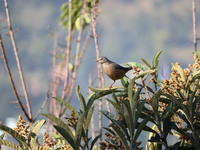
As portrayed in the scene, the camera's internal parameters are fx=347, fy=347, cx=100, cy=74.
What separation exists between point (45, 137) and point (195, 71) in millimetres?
1062

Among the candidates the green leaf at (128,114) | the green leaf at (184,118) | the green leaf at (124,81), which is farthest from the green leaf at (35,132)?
the green leaf at (184,118)

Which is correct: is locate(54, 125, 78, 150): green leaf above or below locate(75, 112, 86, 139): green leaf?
below

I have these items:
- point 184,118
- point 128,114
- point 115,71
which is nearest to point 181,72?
point 184,118

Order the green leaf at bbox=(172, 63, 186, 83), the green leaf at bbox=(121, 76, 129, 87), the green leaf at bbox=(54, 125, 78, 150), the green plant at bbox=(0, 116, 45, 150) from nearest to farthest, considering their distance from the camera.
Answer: the green leaf at bbox=(54, 125, 78, 150) → the green plant at bbox=(0, 116, 45, 150) → the green leaf at bbox=(172, 63, 186, 83) → the green leaf at bbox=(121, 76, 129, 87)

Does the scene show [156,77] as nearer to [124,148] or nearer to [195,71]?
[195,71]

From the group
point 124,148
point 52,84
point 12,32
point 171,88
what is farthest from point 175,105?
point 52,84

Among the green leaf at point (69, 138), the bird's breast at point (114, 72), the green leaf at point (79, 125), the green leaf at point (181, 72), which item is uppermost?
the bird's breast at point (114, 72)

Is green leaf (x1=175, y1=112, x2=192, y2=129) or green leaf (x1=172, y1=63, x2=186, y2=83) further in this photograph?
green leaf (x1=172, y1=63, x2=186, y2=83)

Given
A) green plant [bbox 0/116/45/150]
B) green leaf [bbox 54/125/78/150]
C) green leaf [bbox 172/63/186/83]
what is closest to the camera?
green leaf [bbox 54/125/78/150]

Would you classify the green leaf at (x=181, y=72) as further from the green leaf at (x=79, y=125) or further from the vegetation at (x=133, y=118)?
the green leaf at (x=79, y=125)

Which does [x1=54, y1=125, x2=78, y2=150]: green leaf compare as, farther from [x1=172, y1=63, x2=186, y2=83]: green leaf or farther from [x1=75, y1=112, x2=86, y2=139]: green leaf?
[x1=172, y1=63, x2=186, y2=83]: green leaf

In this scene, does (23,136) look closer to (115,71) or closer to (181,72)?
(115,71)

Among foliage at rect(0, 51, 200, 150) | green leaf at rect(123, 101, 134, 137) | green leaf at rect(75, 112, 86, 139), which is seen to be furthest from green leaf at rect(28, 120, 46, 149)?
green leaf at rect(123, 101, 134, 137)

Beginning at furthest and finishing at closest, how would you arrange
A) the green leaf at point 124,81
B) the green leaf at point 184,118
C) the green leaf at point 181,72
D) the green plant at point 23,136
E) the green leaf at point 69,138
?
the green leaf at point 124,81, the green leaf at point 181,72, the green leaf at point 184,118, the green plant at point 23,136, the green leaf at point 69,138
